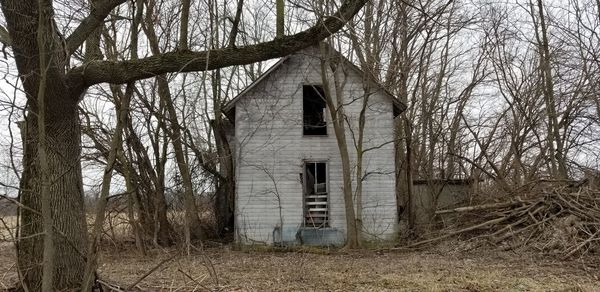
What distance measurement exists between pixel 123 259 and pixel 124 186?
343 cm

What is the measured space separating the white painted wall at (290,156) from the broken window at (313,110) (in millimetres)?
785

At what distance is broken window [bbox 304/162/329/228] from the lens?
1681 cm

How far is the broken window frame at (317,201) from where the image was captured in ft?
55.0

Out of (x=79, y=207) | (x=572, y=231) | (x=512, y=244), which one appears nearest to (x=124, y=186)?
(x=79, y=207)

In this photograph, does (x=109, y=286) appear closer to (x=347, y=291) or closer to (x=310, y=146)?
(x=347, y=291)

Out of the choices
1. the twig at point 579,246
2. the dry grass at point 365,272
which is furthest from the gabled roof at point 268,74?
the twig at point 579,246

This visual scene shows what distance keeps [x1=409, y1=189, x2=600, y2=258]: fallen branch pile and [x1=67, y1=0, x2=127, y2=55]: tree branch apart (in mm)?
10780

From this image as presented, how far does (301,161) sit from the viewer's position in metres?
17.0

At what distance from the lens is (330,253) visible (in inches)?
599

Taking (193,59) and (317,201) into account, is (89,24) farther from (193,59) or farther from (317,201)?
(317,201)

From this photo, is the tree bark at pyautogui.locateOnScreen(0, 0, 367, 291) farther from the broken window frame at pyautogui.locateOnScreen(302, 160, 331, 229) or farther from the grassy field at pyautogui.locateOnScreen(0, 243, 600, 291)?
the broken window frame at pyautogui.locateOnScreen(302, 160, 331, 229)

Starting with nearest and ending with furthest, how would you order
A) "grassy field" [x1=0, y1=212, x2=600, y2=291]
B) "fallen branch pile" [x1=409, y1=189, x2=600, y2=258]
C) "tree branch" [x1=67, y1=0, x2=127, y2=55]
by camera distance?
"tree branch" [x1=67, y1=0, x2=127, y2=55] → "grassy field" [x1=0, y1=212, x2=600, y2=291] → "fallen branch pile" [x1=409, y1=189, x2=600, y2=258]

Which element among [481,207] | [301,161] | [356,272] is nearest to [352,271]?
[356,272]

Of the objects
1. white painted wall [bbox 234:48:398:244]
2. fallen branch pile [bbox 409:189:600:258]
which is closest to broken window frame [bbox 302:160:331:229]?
white painted wall [bbox 234:48:398:244]
